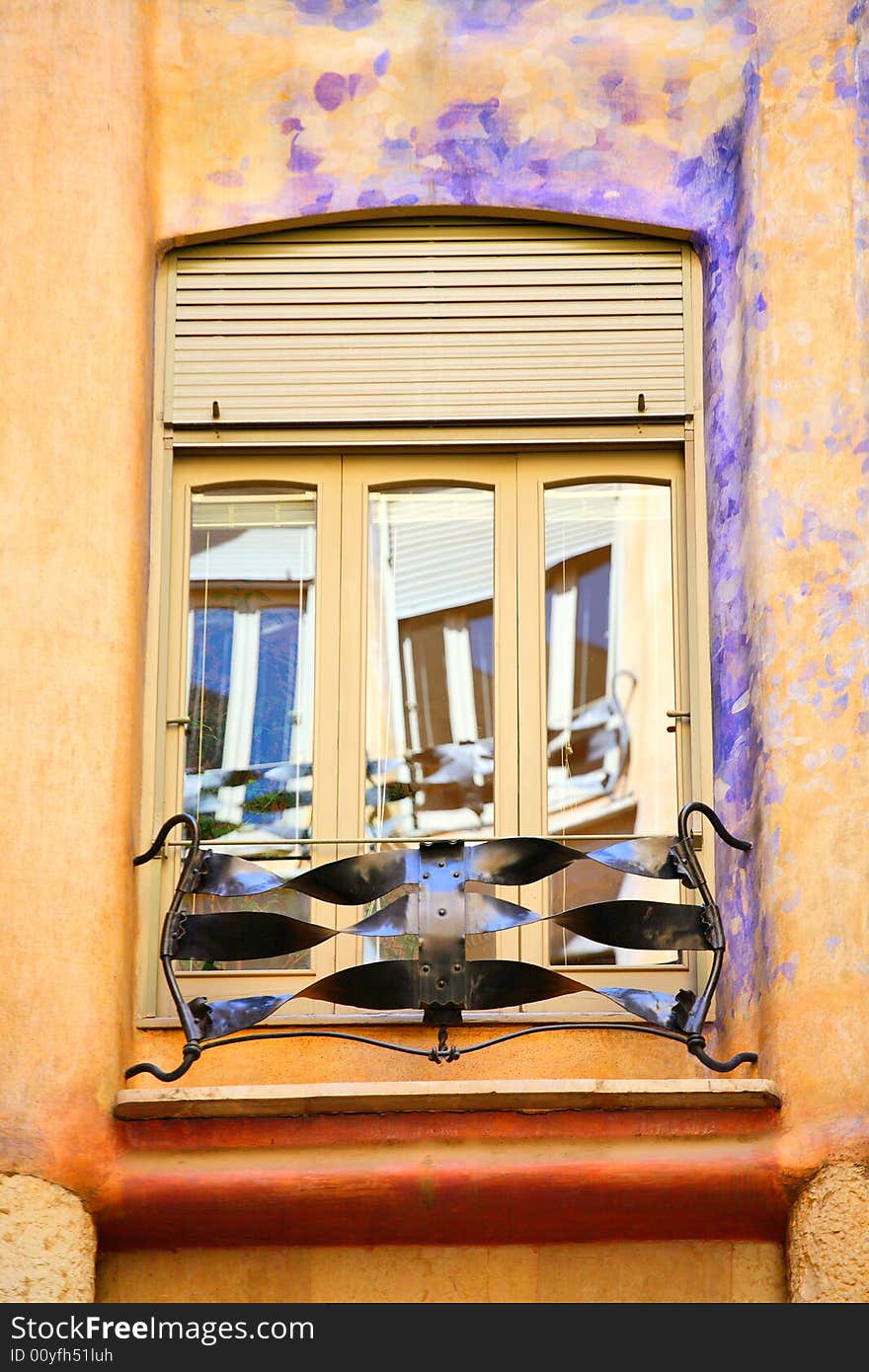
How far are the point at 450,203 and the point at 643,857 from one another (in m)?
2.69

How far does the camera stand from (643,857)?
25.9 feet

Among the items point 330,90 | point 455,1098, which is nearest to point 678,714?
point 455,1098

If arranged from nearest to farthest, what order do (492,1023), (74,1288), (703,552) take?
(74,1288) → (492,1023) → (703,552)

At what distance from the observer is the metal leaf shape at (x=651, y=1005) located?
7715 mm

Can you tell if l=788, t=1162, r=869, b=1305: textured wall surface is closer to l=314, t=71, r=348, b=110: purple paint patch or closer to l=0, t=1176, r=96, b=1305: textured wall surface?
l=0, t=1176, r=96, b=1305: textured wall surface

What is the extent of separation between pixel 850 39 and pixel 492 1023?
153 inches

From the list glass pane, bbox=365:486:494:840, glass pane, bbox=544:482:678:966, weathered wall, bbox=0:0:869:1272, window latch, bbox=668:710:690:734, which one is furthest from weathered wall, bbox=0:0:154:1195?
window latch, bbox=668:710:690:734

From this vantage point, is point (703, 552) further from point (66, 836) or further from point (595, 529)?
point (66, 836)

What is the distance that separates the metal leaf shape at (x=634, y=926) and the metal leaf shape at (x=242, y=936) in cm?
86

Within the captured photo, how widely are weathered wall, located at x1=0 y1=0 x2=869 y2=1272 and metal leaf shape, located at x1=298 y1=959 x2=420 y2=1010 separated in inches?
17.0

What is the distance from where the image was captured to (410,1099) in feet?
25.1

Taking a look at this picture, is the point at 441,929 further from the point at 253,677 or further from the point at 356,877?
the point at 253,677

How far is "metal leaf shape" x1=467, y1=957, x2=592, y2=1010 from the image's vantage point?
7.71m

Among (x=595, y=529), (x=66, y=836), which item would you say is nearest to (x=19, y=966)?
(x=66, y=836)
